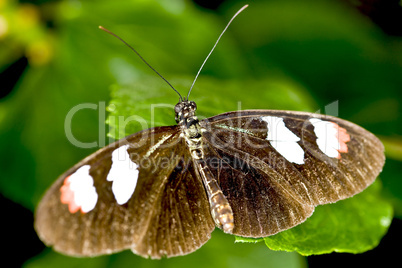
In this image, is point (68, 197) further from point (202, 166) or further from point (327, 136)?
point (327, 136)

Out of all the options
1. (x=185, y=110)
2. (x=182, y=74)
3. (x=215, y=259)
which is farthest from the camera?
(x=182, y=74)

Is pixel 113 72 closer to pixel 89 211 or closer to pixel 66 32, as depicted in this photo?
pixel 66 32

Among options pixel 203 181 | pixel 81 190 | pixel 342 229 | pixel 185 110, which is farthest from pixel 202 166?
pixel 342 229

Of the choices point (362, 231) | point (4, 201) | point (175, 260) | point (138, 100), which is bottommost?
point (175, 260)

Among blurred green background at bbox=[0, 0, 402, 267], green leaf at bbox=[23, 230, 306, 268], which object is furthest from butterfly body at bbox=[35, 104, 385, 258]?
green leaf at bbox=[23, 230, 306, 268]

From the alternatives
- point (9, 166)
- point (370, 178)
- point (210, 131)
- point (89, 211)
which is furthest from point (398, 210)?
point (9, 166)

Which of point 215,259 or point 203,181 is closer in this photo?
point 203,181

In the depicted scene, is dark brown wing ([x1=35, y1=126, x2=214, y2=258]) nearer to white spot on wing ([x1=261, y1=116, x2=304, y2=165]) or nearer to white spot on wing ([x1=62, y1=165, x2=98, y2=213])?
white spot on wing ([x1=62, y1=165, x2=98, y2=213])
